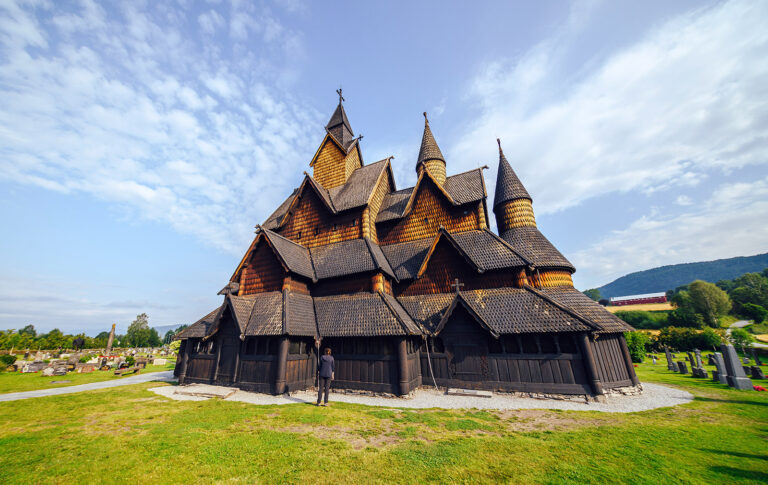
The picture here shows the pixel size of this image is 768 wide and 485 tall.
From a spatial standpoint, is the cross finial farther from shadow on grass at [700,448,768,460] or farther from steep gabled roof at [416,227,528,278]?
shadow on grass at [700,448,768,460]

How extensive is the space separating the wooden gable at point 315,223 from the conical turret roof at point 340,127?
23.8 feet

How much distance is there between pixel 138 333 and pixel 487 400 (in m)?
110

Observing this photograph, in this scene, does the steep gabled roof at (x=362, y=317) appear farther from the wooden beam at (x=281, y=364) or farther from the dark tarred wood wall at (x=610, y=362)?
the dark tarred wood wall at (x=610, y=362)

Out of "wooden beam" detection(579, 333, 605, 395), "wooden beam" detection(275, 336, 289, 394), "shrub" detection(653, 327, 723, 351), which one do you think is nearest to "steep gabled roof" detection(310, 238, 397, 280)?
"wooden beam" detection(275, 336, 289, 394)

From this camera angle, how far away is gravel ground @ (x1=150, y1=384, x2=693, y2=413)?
10.1m

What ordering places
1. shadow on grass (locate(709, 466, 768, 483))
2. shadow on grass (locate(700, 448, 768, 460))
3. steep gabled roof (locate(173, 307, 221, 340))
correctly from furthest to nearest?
steep gabled roof (locate(173, 307, 221, 340)) → shadow on grass (locate(700, 448, 768, 460)) → shadow on grass (locate(709, 466, 768, 483))

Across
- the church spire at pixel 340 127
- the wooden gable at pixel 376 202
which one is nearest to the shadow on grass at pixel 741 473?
the wooden gable at pixel 376 202

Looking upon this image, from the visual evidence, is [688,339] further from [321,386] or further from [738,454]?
[321,386]

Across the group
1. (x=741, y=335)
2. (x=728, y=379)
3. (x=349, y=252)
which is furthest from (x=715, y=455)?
(x=741, y=335)

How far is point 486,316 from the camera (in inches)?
510

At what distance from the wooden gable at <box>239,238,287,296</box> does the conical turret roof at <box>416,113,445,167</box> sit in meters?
13.5

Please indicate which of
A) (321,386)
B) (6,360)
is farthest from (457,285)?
(6,360)

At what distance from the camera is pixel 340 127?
84.4 ft

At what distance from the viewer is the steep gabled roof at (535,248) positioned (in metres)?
14.4
